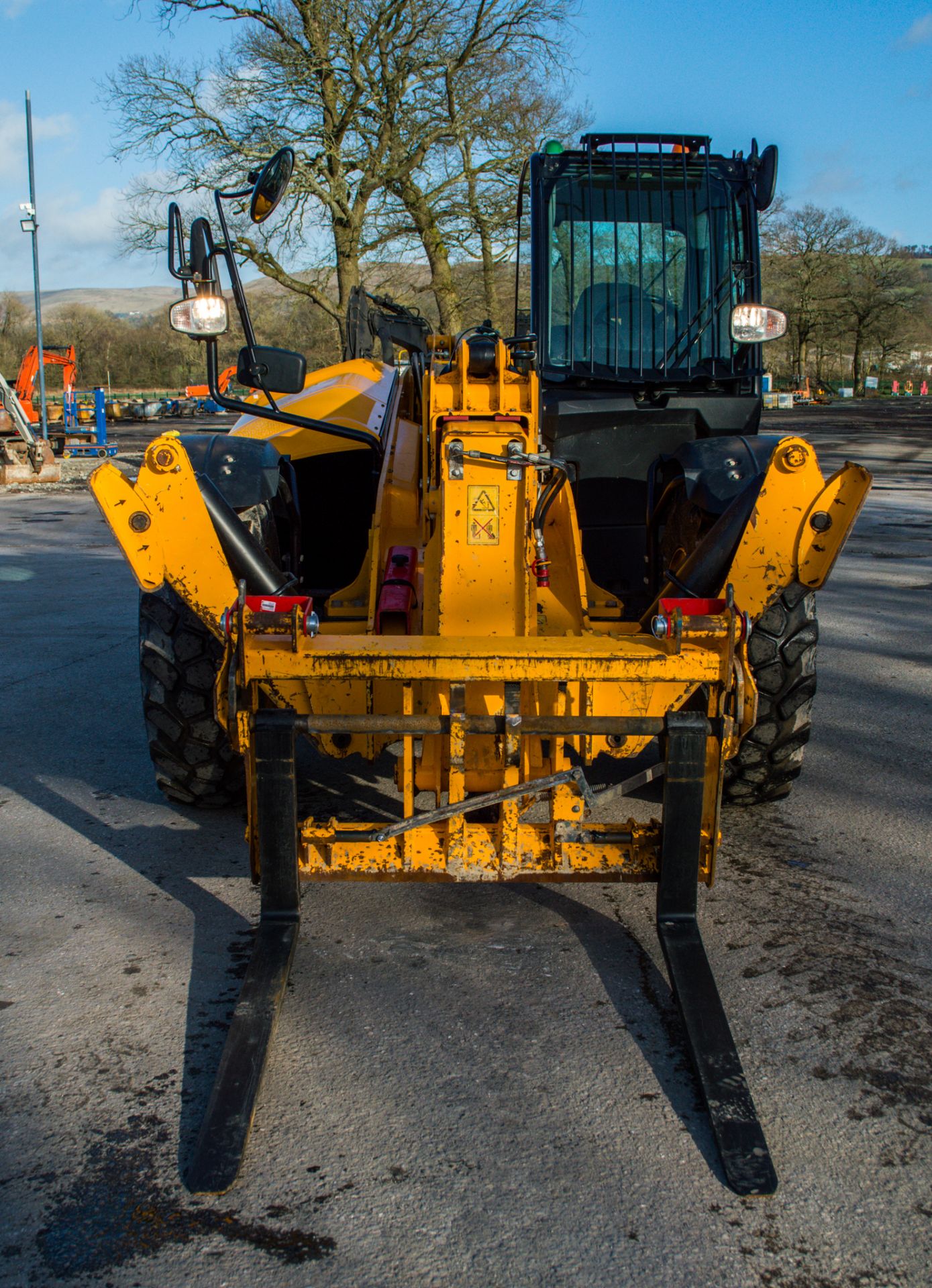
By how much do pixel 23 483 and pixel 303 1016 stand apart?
685 inches

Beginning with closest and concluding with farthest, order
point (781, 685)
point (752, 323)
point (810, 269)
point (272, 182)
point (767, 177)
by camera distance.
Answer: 1. point (272, 182)
2. point (781, 685)
3. point (752, 323)
4. point (767, 177)
5. point (810, 269)

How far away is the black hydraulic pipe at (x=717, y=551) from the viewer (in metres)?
3.54

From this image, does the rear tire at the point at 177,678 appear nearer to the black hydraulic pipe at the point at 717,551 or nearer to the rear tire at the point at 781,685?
the black hydraulic pipe at the point at 717,551

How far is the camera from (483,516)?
3207 mm

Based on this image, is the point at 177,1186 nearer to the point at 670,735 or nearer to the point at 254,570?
the point at 670,735

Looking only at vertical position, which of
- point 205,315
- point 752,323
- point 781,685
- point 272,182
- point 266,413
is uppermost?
point 272,182

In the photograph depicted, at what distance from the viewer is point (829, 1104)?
243cm

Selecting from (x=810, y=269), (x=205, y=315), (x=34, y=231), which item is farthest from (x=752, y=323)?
(x=810, y=269)

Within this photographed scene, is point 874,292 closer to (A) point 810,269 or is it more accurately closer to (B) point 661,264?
(A) point 810,269

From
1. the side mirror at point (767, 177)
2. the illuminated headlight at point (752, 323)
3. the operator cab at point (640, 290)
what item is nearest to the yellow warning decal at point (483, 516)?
the illuminated headlight at point (752, 323)

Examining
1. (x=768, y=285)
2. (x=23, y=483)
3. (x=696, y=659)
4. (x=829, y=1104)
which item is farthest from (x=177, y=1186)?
(x=768, y=285)

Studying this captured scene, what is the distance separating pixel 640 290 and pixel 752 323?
111 centimetres

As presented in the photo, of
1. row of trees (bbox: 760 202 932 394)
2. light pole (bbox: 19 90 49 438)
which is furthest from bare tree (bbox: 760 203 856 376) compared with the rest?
light pole (bbox: 19 90 49 438)

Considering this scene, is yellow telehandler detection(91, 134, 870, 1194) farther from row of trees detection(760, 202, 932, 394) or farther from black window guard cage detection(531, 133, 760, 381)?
row of trees detection(760, 202, 932, 394)
